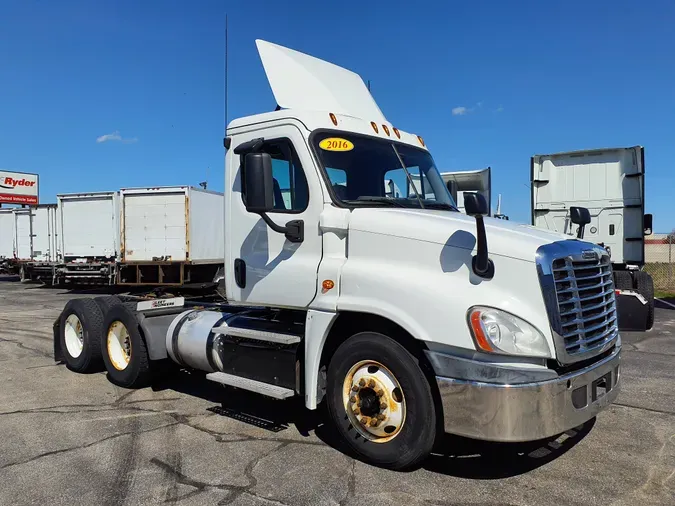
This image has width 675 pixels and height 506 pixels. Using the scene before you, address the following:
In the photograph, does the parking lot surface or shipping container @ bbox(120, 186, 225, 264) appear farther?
shipping container @ bbox(120, 186, 225, 264)

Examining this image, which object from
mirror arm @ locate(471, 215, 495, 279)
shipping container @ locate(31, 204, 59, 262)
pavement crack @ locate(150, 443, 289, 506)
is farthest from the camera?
shipping container @ locate(31, 204, 59, 262)

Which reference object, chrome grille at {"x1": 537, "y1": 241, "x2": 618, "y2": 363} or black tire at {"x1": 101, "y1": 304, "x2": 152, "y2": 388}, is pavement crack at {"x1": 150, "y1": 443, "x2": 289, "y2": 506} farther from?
chrome grille at {"x1": 537, "y1": 241, "x2": 618, "y2": 363}

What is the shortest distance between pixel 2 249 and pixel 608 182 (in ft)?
76.8

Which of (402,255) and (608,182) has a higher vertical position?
(608,182)

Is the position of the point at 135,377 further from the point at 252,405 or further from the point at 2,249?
the point at 2,249

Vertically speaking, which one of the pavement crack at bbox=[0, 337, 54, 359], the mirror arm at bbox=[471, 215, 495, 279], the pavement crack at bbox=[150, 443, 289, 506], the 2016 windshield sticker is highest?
the 2016 windshield sticker

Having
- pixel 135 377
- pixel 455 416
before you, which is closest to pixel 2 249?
pixel 135 377

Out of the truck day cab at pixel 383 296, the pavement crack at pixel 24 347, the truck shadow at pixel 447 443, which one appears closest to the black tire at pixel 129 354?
the truck shadow at pixel 447 443

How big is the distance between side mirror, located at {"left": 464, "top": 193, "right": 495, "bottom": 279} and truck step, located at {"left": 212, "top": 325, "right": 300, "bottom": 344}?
5.40 ft

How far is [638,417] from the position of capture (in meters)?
5.20

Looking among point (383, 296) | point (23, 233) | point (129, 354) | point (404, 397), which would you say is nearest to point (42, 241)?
point (23, 233)

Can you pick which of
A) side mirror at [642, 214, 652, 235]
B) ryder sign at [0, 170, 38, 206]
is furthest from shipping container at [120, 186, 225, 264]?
ryder sign at [0, 170, 38, 206]

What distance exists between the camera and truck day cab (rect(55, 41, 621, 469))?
3.45 m

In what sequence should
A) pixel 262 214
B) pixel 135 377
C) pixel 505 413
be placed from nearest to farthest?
1. pixel 505 413
2. pixel 262 214
3. pixel 135 377
